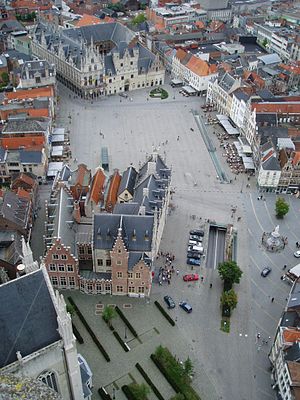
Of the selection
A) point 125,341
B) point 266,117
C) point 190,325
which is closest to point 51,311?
point 125,341

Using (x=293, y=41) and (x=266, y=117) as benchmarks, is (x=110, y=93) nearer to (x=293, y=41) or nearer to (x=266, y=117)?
(x=266, y=117)

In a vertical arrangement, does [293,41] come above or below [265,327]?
above

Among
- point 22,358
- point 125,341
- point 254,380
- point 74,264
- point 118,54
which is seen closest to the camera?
point 22,358

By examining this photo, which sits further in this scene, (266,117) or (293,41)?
(293,41)

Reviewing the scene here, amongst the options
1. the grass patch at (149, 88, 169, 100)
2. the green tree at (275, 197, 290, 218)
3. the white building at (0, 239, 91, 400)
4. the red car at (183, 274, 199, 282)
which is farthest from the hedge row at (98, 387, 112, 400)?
the grass patch at (149, 88, 169, 100)

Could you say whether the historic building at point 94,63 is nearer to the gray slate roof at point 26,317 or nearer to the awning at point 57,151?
the awning at point 57,151

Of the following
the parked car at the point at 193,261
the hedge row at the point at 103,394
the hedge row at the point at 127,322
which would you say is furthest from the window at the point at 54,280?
the parked car at the point at 193,261

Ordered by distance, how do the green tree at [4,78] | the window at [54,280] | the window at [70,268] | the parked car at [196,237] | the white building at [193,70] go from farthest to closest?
the green tree at [4,78], the white building at [193,70], the parked car at [196,237], the window at [54,280], the window at [70,268]

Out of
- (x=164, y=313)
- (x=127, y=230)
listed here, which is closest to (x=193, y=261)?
(x=164, y=313)
